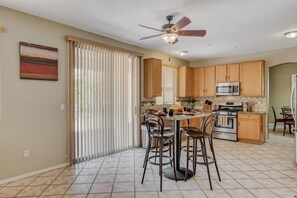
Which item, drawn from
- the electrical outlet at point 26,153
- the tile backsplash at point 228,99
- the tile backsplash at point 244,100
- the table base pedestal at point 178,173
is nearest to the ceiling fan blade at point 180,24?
the table base pedestal at point 178,173

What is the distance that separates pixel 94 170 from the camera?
3508 mm

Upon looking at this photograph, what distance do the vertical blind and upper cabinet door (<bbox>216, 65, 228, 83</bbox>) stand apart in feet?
9.49

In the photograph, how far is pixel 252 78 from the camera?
226 inches

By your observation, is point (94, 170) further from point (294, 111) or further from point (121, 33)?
point (294, 111)

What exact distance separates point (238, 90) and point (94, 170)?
4784 mm

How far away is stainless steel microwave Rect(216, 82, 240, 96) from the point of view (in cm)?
603

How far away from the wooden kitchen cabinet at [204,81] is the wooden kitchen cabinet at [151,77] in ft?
7.10

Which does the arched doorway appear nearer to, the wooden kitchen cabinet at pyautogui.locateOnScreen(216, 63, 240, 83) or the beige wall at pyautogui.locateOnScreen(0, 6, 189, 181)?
the wooden kitchen cabinet at pyautogui.locateOnScreen(216, 63, 240, 83)

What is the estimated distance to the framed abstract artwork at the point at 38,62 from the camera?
3143mm

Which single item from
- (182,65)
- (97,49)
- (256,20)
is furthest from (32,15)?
(182,65)

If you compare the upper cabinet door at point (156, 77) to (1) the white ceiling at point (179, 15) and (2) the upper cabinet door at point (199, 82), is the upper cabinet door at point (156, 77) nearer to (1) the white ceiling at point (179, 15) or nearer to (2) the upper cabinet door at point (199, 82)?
(1) the white ceiling at point (179, 15)

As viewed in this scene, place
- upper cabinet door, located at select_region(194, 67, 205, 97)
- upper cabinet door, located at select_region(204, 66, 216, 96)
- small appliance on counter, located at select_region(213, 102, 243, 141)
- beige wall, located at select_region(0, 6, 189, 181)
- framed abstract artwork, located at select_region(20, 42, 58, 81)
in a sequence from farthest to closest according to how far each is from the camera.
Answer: upper cabinet door, located at select_region(194, 67, 205, 97) < upper cabinet door, located at select_region(204, 66, 216, 96) < small appliance on counter, located at select_region(213, 102, 243, 141) < framed abstract artwork, located at select_region(20, 42, 58, 81) < beige wall, located at select_region(0, 6, 189, 181)

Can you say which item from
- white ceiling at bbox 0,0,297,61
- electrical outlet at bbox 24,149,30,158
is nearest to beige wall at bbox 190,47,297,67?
white ceiling at bbox 0,0,297,61

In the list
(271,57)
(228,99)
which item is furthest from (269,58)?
(228,99)
